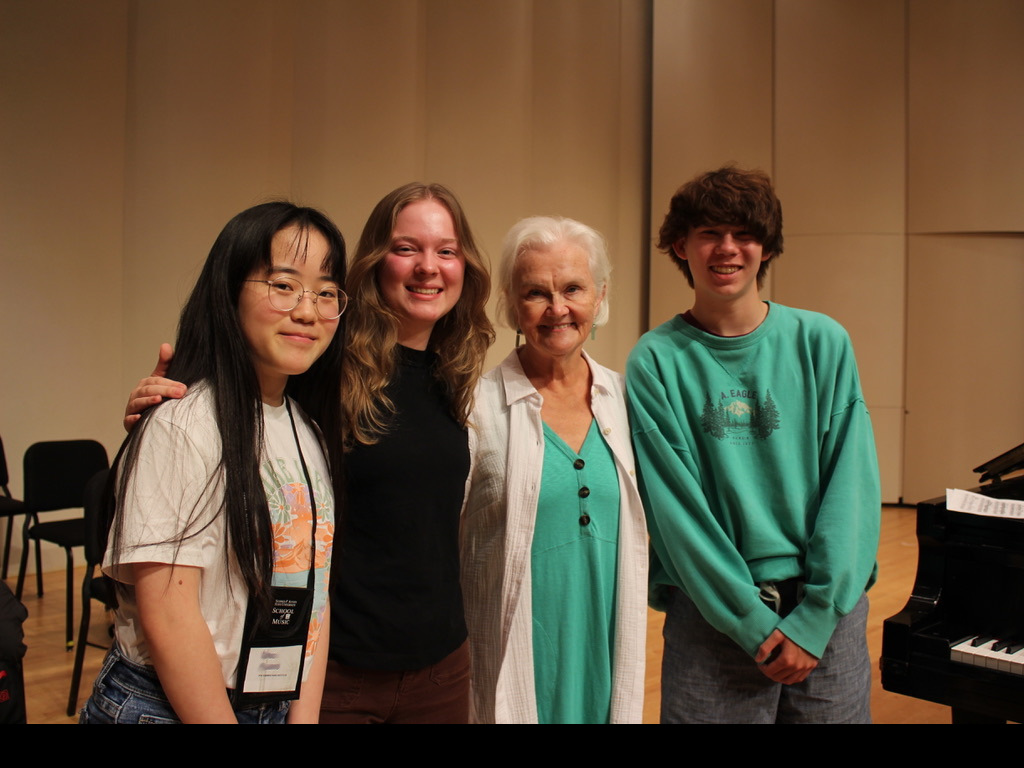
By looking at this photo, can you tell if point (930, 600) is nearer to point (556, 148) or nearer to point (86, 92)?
point (86, 92)

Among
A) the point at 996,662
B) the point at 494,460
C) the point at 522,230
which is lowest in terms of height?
the point at 996,662

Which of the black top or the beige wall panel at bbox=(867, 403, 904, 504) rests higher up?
the black top

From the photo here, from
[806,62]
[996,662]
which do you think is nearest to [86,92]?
[996,662]

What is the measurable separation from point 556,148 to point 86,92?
4553mm

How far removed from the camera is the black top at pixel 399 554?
5.10ft

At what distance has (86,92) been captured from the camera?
5.37m

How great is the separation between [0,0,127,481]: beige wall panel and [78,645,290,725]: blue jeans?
4.80 m

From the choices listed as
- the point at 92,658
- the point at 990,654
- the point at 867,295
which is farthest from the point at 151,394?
the point at 867,295

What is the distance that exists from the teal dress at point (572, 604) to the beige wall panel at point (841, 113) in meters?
7.97

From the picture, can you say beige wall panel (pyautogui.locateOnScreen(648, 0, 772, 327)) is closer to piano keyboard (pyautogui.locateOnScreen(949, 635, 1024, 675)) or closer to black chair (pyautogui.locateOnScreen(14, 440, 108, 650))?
black chair (pyautogui.locateOnScreen(14, 440, 108, 650))

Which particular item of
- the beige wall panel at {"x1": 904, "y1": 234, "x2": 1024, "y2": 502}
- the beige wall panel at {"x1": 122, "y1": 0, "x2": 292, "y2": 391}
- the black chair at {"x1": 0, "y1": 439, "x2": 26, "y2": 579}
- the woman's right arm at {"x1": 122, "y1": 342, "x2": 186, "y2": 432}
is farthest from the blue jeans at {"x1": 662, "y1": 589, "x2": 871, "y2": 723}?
the beige wall panel at {"x1": 904, "y1": 234, "x2": 1024, "y2": 502}

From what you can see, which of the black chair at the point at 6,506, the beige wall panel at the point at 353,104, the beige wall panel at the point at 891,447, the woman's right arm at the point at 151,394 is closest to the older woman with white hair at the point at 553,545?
the woman's right arm at the point at 151,394

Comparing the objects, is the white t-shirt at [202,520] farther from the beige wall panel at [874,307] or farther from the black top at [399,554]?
the beige wall panel at [874,307]

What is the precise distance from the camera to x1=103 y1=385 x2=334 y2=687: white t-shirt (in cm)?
111
